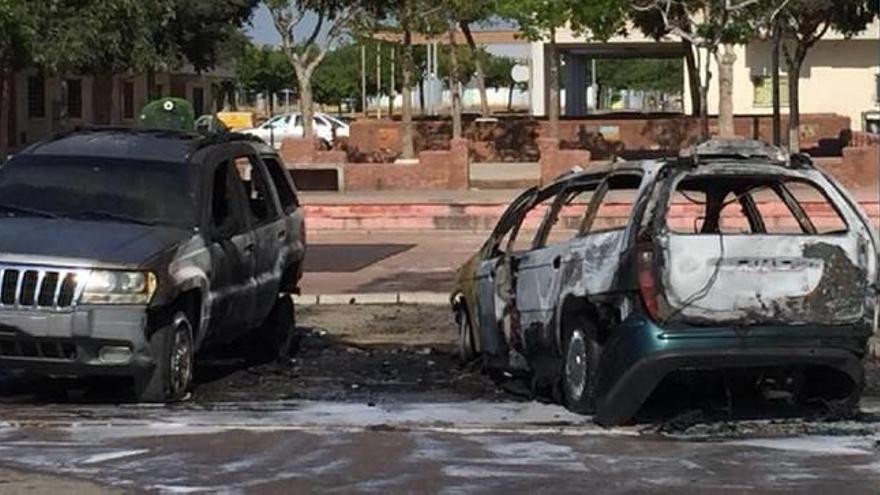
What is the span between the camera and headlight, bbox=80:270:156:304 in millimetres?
10031

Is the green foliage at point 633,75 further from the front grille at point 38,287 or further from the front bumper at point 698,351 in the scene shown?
the front bumper at point 698,351

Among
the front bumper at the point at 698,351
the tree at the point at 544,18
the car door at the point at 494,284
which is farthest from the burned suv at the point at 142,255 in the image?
the tree at the point at 544,18

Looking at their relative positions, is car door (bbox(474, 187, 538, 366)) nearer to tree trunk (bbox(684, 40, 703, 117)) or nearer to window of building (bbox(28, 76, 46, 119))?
tree trunk (bbox(684, 40, 703, 117))

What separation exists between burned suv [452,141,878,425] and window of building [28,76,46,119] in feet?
169

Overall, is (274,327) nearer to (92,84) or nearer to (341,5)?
(341,5)

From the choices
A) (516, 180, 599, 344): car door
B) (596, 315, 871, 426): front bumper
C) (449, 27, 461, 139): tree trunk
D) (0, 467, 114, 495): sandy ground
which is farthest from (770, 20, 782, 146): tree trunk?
(0, 467, 114, 495): sandy ground

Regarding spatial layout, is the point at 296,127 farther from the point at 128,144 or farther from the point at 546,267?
the point at 546,267

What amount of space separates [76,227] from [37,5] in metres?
28.7

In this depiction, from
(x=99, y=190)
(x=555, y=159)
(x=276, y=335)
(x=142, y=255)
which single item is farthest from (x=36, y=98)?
(x=142, y=255)

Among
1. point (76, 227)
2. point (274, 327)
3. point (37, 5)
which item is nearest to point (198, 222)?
point (76, 227)

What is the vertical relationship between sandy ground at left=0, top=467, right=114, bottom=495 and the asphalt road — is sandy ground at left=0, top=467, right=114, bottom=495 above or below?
above

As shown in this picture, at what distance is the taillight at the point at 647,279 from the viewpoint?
9.05m

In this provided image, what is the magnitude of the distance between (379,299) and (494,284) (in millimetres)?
5777

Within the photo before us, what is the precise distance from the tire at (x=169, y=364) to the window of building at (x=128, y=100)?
57.8 metres
